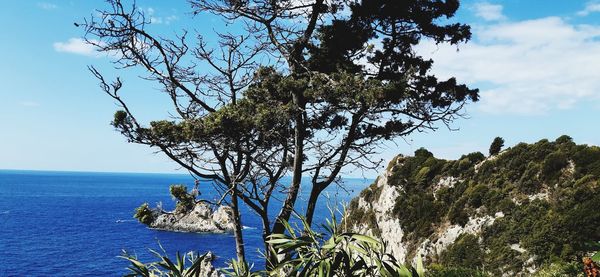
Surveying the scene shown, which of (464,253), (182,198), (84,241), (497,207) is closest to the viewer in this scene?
(182,198)

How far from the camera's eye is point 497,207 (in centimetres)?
2945

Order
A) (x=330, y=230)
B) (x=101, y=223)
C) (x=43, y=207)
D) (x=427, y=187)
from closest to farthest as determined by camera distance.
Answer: (x=330, y=230) < (x=427, y=187) < (x=101, y=223) < (x=43, y=207)

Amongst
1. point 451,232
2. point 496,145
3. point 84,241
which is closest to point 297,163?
point 451,232

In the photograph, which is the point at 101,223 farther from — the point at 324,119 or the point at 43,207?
the point at 324,119

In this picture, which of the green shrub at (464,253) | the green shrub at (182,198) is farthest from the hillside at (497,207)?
the green shrub at (182,198)

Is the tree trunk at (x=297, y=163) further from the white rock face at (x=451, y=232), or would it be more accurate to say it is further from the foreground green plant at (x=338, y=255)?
the white rock face at (x=451, y=232)

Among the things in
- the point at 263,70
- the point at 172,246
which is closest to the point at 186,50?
the point at 263,70

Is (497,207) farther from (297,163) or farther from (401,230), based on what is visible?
(297,163)

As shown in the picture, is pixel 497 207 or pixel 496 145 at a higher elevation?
pixel 496 145

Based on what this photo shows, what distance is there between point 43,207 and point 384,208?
98194mm

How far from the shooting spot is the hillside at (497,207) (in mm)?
24484

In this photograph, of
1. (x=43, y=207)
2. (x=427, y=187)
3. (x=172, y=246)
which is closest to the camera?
(x=427, y=187)

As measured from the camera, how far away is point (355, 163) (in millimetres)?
10930

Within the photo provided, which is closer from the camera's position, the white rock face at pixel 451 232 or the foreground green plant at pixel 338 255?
the foreground green plant at pixel 338 255
